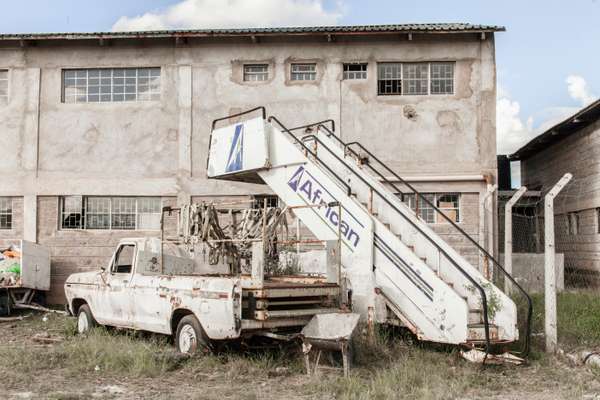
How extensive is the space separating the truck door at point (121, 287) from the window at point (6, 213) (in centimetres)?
737

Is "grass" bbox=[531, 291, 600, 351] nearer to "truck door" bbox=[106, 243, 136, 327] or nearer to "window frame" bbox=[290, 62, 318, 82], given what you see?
"truck door" bbox=[106, 243, 136, 327]

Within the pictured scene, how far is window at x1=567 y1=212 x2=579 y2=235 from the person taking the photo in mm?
19516

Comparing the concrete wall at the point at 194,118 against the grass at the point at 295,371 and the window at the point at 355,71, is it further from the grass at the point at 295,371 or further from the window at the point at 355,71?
the grass at the point at 295,371

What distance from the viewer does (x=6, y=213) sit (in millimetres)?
17188

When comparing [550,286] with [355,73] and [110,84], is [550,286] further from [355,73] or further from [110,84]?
[110,84]

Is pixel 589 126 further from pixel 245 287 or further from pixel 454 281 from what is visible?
pixel 245 287

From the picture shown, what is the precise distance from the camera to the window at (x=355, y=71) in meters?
16.9

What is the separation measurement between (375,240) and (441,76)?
27.4 feet

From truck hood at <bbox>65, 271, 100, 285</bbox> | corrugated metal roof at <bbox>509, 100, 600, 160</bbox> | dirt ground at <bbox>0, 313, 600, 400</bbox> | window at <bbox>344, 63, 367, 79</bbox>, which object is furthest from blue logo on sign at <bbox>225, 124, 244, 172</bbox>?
corrugated metal roof at <bbox>509, 100, 600, 160</bbox>

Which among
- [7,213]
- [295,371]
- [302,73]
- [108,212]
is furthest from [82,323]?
[302,73]

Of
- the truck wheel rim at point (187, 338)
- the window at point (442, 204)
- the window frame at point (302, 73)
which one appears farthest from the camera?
the window frame at point (302, 73)

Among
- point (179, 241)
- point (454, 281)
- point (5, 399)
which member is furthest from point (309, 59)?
point (5, 399)

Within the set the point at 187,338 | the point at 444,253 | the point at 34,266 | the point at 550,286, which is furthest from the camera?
the point at 34,266

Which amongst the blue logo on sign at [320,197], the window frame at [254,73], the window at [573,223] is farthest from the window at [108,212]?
the window at [573,223]
